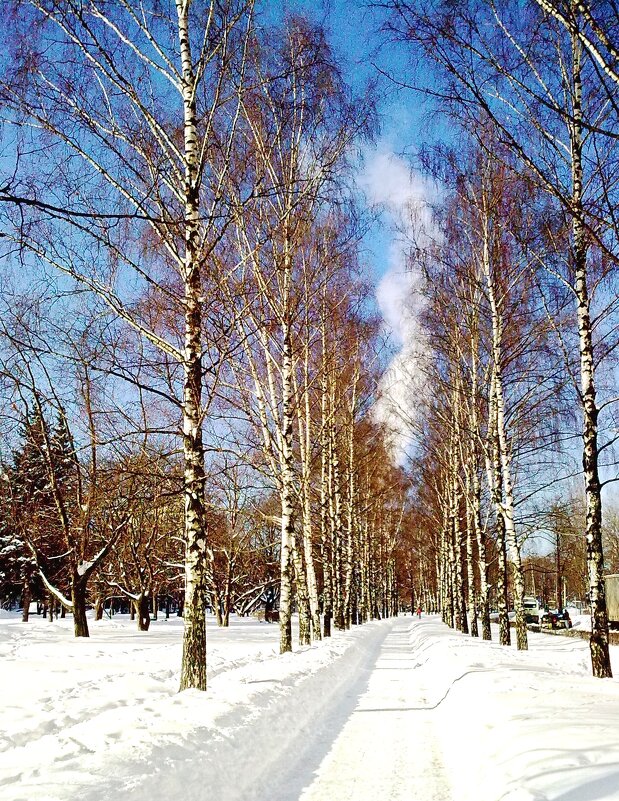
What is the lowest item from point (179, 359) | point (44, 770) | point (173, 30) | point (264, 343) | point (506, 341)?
point (44, 770)

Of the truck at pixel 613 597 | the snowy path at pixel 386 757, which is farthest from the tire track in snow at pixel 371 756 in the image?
the truck at pixel 613 597

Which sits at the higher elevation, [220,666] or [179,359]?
[179,359]

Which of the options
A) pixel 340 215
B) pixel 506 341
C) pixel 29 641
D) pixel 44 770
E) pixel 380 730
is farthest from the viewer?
pixel 29 641

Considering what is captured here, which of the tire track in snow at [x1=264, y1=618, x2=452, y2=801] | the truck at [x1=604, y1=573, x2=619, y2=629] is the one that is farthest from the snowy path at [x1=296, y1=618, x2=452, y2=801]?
the truck at [x1=604, y1=573, x2=619, y2=629]

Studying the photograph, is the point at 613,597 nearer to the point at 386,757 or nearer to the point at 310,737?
the point at 310,737

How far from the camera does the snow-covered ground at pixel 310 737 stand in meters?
4.29

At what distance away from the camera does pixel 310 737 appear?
7246mm

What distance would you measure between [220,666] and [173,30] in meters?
10.9

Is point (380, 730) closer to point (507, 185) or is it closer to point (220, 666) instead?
point (220, 666)

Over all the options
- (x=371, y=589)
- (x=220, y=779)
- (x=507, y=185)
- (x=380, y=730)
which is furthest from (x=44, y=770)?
(x=371, y=589)

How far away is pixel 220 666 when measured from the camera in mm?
12523

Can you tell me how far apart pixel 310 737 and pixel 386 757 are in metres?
1.18

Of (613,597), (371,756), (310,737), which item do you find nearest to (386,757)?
(371,756)

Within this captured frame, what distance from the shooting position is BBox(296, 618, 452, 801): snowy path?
207 inches
